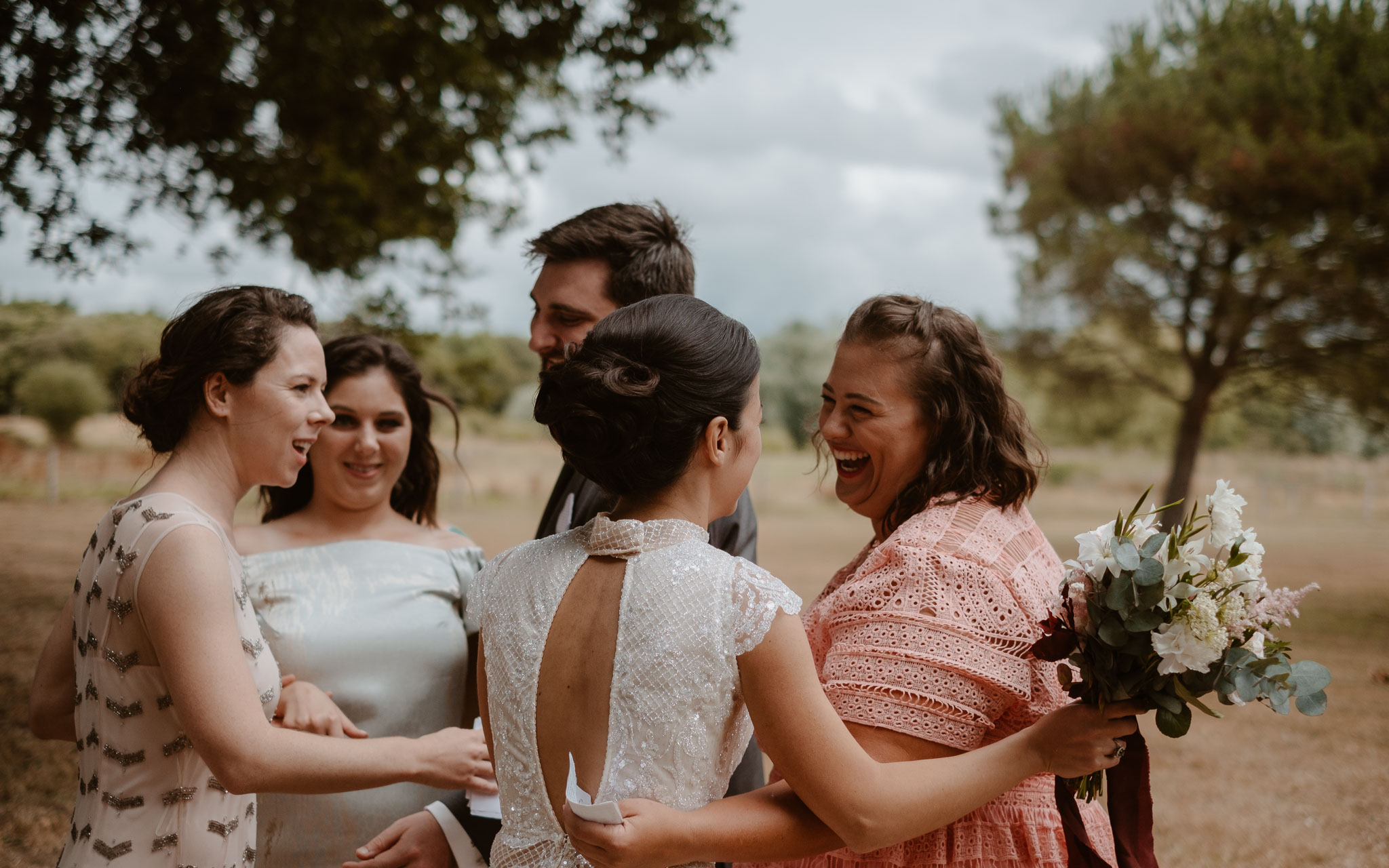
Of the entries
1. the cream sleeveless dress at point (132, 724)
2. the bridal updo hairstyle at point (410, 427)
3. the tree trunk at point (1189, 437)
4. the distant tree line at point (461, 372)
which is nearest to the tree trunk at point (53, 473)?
the distant tree line at point (461, 372)

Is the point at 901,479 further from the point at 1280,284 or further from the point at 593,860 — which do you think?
the point at 1280,284

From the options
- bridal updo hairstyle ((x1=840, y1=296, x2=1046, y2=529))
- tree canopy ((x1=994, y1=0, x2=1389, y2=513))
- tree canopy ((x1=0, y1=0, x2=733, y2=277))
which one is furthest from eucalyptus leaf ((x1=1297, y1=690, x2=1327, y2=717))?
tree canopy ((x1=994, y1=0, x2=1389, y2=513))

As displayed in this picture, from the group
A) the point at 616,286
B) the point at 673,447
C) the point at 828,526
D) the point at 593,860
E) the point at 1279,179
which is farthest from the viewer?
the point at 828,526

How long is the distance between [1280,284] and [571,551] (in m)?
16.5

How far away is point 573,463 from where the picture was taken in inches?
68.1

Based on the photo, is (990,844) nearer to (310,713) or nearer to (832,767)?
(832,767)

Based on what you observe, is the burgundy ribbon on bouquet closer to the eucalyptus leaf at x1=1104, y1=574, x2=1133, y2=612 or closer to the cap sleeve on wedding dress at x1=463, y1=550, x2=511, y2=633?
the eucalyptus leaf at x1=1104, y1=574, x2=1133, y2=612

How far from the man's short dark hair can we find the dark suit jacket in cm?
57

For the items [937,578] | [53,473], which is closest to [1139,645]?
[937,578]

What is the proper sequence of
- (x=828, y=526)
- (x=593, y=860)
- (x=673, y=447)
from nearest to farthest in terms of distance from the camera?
(x=593, y=860), (x=673, y=447), (x=828, y=526)

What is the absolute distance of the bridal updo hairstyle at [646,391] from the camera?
1630mm

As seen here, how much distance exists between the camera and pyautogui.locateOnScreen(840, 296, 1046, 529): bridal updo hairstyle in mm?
2219

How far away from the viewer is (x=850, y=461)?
7.81 feet

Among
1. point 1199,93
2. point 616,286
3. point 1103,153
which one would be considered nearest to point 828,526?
point 1103,153
